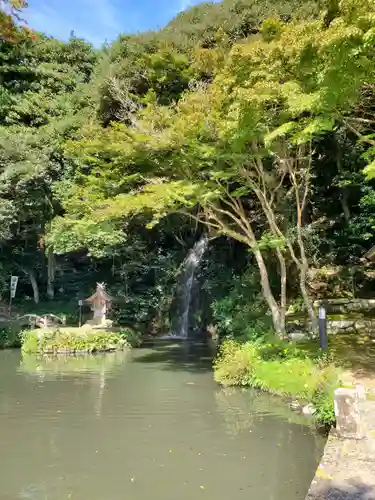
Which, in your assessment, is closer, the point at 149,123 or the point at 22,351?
the point at 149,123

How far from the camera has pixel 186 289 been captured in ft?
74.1

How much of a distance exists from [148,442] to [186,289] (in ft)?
50.4

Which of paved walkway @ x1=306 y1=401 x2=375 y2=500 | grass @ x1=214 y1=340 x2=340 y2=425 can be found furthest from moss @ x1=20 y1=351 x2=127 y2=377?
paved walkway @ x1=306 y1=401 x2=375 y2=500

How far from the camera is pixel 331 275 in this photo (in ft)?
55.9

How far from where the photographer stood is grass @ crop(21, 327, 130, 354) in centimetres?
1711

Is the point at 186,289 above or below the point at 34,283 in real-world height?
below

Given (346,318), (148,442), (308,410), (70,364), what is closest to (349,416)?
(308,410)

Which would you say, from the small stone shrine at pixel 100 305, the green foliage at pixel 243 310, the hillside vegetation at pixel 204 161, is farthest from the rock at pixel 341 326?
the small stone shrine at pixel 100 305

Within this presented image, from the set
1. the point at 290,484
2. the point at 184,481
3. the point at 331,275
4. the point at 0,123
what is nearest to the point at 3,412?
the point at 184,481

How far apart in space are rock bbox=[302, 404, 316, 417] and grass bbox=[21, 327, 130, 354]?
10832 mm

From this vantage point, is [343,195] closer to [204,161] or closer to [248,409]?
[204,161]

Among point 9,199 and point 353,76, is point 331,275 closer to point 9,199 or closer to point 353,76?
point 353,76

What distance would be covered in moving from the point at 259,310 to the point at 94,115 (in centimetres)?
1322

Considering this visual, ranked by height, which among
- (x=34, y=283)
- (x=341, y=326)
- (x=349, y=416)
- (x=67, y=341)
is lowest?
(x=349, y=416)
